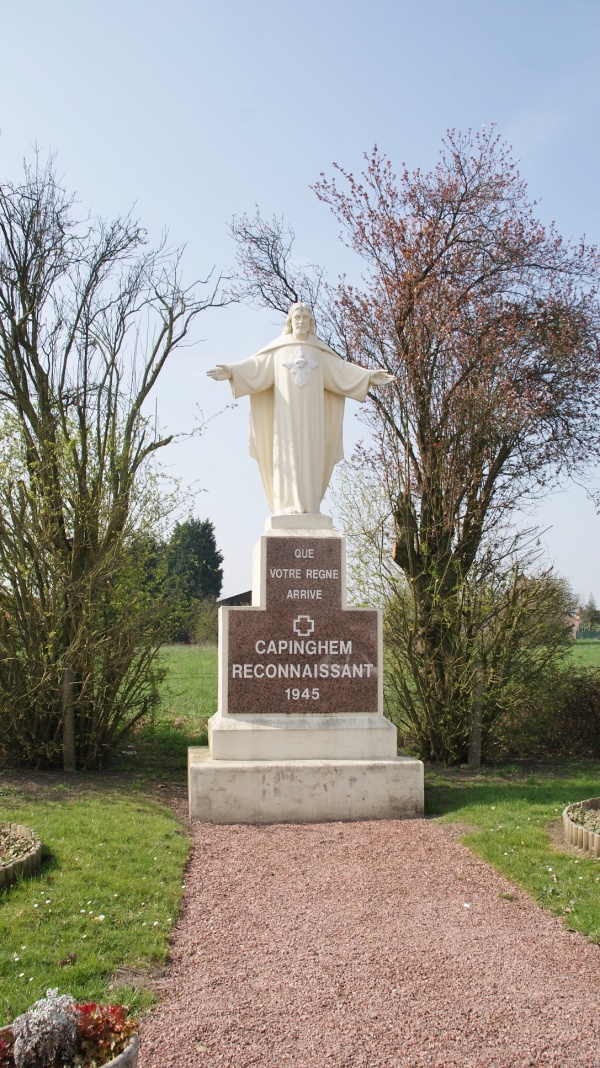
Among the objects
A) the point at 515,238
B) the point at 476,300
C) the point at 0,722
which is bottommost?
the point at 0,722

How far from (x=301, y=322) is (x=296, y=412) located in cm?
96

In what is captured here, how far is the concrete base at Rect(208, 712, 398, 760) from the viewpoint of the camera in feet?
24.3

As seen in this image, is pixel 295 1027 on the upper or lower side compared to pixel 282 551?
lower

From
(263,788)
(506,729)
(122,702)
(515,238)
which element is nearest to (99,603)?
(122,702)

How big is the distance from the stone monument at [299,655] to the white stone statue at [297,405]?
0.01 meters

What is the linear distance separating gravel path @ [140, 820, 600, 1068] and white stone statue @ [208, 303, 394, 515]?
3.74m

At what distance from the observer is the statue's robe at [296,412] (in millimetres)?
8375

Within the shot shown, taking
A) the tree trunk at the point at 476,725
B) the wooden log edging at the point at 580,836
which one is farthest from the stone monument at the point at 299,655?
the tree trunk at the point at 476,725

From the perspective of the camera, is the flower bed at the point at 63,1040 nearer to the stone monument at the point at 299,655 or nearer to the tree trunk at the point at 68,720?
the stone monument at the point at 299,655

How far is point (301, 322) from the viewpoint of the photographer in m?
8.59

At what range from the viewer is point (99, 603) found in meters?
8.86

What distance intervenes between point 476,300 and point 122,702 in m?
7.46

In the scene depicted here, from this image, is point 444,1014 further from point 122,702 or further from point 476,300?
point 476,300

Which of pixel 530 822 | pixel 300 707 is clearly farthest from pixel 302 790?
pixel 530 822
